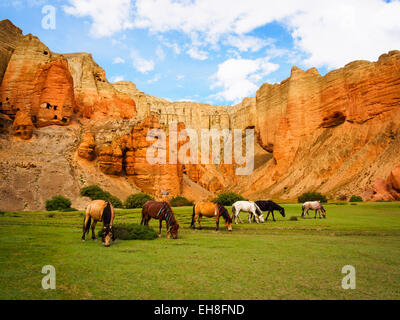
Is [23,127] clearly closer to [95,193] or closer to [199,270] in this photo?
[95,193]

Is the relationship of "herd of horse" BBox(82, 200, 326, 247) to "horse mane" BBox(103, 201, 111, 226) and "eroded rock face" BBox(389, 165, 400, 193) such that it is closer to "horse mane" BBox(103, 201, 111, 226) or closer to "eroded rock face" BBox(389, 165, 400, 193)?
"horse mane" BBox(103, 201, 111, 226)

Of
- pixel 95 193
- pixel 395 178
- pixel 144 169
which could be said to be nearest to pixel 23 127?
pixel 95 193

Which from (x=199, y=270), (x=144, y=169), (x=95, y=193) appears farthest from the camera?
(x=144, y=169)

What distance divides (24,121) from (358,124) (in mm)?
59010

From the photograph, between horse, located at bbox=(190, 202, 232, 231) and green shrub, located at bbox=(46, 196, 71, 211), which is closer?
horse, located at bbox=(190, 202, 232, 231)

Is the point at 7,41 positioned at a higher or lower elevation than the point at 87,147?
higher

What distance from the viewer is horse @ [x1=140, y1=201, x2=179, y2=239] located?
470 inches

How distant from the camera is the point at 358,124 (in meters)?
57.7

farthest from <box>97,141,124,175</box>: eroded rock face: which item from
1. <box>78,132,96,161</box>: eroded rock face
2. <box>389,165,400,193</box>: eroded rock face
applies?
<box>389,165,400,193</box>: eroded rock face
